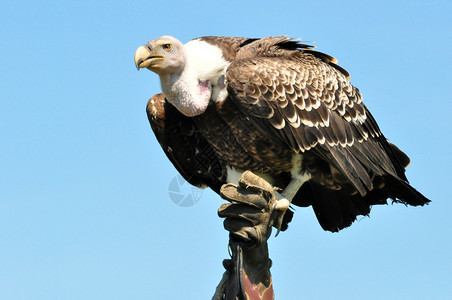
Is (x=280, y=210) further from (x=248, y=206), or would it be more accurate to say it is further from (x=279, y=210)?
(x=248, y=206)

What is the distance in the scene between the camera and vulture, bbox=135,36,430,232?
8922 mm

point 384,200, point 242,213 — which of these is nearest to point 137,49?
point 242,213

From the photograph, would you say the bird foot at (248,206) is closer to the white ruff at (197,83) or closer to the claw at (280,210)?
the claw at (280,210)

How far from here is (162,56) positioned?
893 cm

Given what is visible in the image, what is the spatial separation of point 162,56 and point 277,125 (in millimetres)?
1289

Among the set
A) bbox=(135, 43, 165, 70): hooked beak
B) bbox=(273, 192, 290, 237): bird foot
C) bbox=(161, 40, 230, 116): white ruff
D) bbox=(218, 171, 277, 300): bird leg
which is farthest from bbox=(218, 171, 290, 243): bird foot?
bbox=(135, 43, 165, 70): hooked beak

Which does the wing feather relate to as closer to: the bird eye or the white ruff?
the white ruff

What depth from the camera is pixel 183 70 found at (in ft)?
29.7

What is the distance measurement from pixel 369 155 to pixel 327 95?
2.46 feet

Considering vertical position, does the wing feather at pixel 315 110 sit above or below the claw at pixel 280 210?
above

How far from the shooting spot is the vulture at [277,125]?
892cm

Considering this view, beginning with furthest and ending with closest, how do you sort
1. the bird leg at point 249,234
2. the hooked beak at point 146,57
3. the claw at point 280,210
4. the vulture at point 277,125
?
1. the claw at point 280,210
2. the vulture at point 277,125
3. the hooked beak at point 146,57
4. the bird leg at point 249,234

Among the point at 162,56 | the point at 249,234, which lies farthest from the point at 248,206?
Answer: the point at 162,56

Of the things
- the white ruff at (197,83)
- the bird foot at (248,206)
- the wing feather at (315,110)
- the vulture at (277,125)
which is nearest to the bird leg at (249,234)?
the bird foot at (248,206)
